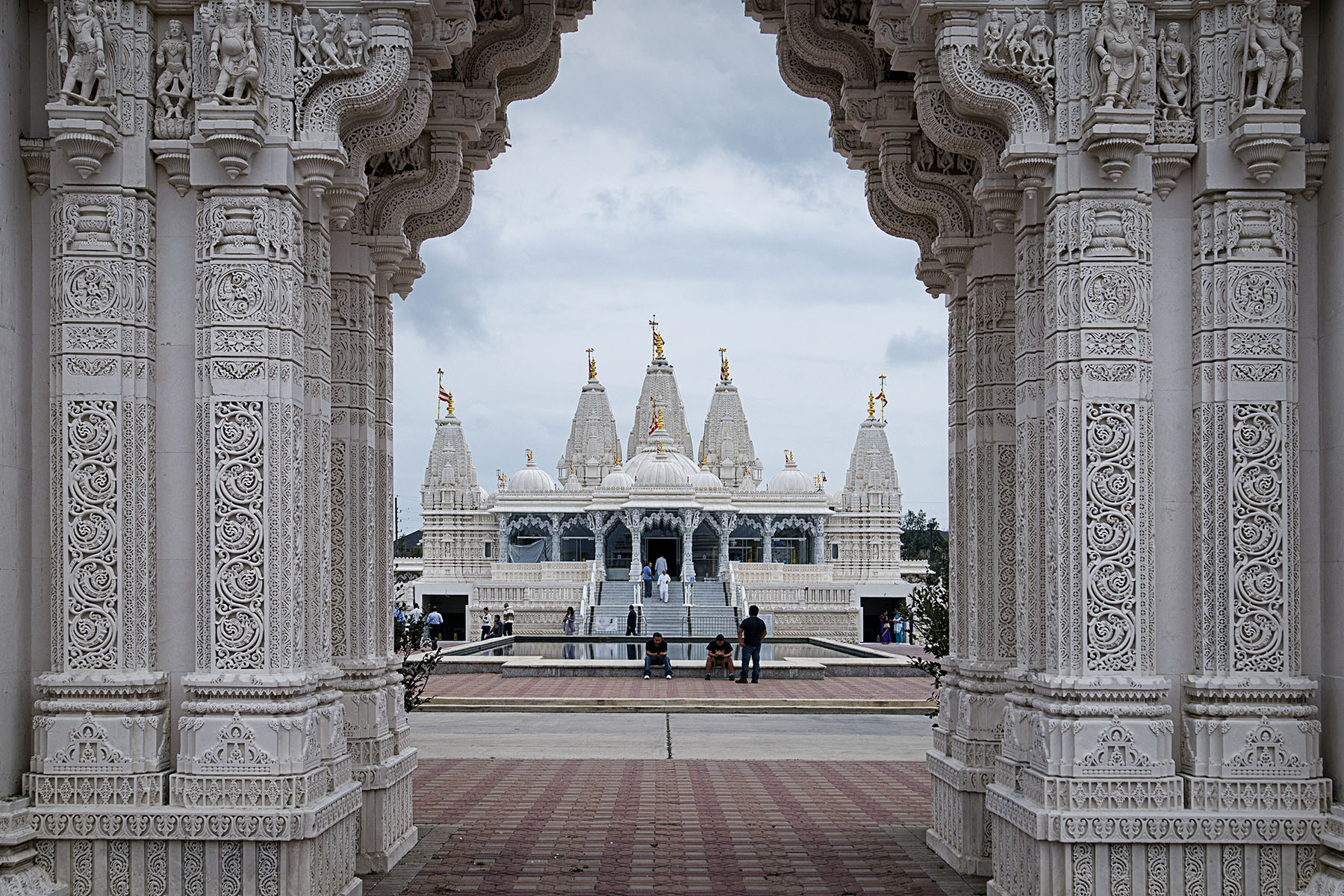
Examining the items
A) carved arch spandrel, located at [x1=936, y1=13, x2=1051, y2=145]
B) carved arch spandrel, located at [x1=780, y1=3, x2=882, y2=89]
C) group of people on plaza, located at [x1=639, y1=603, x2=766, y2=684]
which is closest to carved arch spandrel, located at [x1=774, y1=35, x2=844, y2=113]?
carved arch spandrel, located at [x1=780, y1=3, x2=882, y2=89]

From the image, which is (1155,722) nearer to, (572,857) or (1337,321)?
(1337,321)

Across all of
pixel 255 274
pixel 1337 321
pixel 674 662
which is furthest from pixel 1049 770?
pixel 674 662

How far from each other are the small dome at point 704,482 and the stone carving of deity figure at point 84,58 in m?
44.2

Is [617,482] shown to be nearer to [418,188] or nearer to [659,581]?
[659,581]

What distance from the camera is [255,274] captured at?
20.5 feet

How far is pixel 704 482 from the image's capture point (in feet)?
169

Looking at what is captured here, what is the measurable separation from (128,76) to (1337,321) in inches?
227

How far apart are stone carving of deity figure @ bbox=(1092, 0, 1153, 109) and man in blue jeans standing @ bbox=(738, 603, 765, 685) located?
16.6 meters

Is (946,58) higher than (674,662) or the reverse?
higher

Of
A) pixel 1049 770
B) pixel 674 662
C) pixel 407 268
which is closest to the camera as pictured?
pixel 1049 770

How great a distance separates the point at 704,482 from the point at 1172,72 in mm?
45350

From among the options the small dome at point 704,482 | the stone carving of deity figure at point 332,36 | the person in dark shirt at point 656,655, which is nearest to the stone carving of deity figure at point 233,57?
the stone carving of deity figure at point 332,36

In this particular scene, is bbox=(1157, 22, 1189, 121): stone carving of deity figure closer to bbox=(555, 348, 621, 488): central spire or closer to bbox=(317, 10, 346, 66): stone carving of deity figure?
bbox=(317, 10, 346, 66): stone carving of deity figure

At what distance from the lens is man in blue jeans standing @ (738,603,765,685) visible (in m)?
22.4
